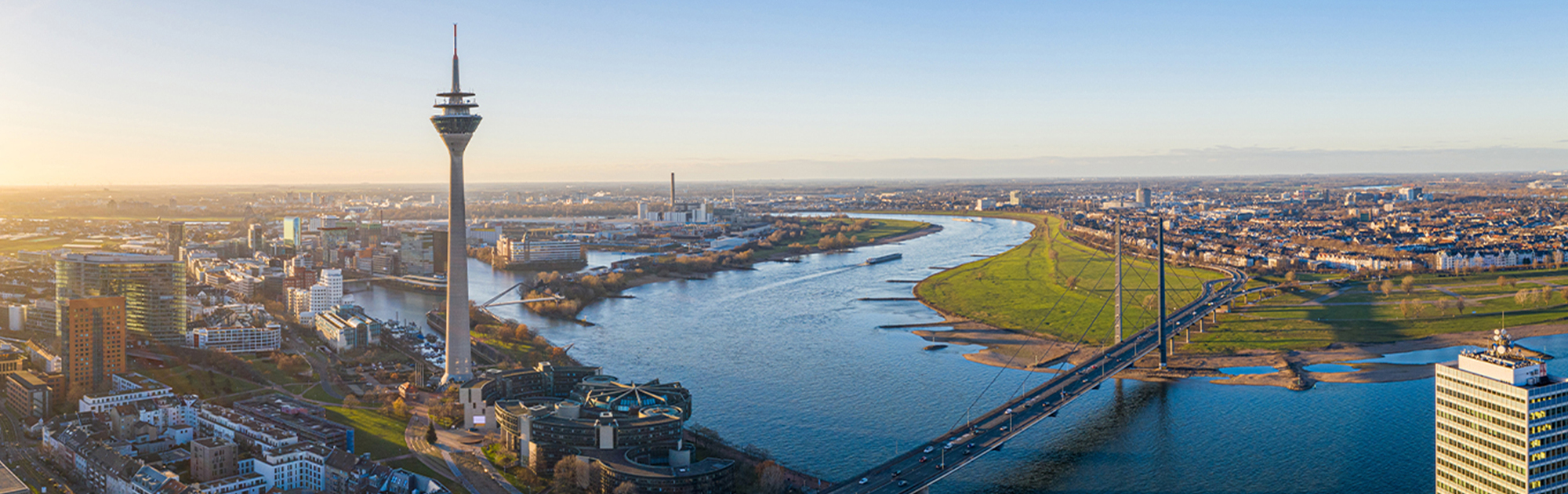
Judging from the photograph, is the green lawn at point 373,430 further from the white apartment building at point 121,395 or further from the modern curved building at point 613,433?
the white apartment building at point 121,395


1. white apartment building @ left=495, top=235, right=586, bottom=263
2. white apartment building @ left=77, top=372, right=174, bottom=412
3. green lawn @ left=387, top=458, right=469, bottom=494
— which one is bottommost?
green lawn @ left=387, top=458, right=469, bottom=494

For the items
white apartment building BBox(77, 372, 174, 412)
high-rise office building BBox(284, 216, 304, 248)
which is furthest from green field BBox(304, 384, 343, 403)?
high-rise office building BBox(284, 216, 304, 248)

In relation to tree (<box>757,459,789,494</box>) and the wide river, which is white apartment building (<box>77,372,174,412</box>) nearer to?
the wide river

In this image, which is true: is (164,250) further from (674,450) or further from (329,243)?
(674,450)

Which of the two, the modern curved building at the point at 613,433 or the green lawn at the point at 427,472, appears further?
the green lawn at the point at 427,472

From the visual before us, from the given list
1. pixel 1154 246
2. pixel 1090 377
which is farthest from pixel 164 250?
pixel 1154 246

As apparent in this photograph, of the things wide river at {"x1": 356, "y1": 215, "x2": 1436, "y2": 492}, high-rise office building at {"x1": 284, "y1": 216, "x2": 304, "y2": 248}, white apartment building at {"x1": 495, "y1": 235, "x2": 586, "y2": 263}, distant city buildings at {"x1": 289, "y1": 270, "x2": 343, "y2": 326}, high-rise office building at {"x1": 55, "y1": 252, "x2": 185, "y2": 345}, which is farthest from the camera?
high-rise office building at {"x1": 284, "y1": 216, "x2": 304, "y2": 248}

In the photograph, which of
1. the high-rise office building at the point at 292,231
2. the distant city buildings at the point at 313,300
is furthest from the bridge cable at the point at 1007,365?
the high-rise office building at the point at 292,231
